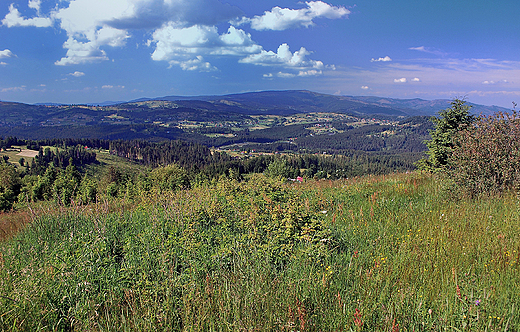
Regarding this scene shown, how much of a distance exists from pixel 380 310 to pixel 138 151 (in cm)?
20149

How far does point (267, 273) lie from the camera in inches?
129

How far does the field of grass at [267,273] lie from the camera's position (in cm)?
276

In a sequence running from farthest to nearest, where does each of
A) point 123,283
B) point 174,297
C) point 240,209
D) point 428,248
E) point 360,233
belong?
point 240,209 < point 360,233 < point 428,248 < point 123,283 < point 174,297

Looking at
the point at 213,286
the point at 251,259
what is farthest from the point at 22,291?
the point at 251,259

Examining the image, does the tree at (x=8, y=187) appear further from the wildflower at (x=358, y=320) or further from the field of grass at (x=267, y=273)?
the wildflower at (x=358, y=320)

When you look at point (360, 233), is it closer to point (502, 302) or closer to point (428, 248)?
point (428, 248)

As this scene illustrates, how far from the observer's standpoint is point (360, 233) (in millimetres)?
4938

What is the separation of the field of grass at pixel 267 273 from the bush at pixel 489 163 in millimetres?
1452

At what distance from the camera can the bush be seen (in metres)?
7.20

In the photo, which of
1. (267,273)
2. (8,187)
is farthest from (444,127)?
(8,187)

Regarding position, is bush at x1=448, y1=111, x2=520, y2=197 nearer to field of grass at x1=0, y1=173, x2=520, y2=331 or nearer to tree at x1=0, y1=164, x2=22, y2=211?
field of grass at x1=0, y1=173, x2=520, y2=331

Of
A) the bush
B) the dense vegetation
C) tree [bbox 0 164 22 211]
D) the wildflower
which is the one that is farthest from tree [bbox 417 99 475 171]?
tree [bbox 0 164 22 211]

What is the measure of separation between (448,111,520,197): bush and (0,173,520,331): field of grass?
1.45 meters

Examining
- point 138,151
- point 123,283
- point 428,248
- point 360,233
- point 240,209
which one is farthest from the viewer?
point 138,151
